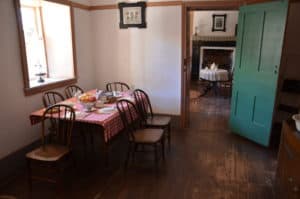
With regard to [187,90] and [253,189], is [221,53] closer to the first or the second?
[187,90]

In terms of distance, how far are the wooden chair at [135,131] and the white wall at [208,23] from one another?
5.54 meters

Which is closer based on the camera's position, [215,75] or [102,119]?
[102,119]

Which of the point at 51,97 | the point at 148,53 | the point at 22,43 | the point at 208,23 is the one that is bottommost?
the point at 51,97

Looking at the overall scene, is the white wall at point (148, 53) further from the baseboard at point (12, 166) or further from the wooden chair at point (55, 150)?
the baseboard at point (12, 166)

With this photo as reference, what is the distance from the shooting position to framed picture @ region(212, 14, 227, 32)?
749cm

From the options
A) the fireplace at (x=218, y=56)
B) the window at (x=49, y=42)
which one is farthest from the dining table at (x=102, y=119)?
the fireplace at (x=218, y=56)

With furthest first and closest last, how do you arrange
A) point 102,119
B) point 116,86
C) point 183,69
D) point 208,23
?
point 208,23 → point 116,86 → point 183,69 → point 102,119

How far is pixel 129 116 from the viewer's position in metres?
3.04

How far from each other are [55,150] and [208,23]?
665 centimetres

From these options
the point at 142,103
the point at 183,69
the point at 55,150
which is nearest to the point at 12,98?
the point at 55,150

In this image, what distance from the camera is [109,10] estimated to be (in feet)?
13.8

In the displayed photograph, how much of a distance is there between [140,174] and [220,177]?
3.02ft

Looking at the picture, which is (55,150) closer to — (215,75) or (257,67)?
(257,67)

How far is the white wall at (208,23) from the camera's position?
24.5 feet
